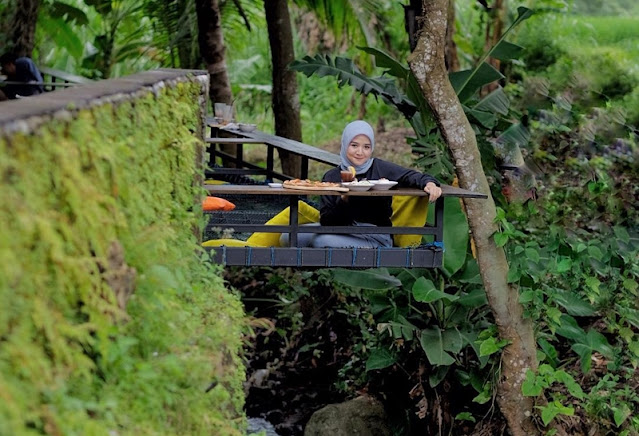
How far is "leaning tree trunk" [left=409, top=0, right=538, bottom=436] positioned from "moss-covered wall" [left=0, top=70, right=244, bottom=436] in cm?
297

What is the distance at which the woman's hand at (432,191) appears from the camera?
5.89m

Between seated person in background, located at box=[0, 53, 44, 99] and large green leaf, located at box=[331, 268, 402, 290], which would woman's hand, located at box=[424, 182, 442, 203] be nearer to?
large green leaf, located at box=[331, 268, 402, 290]

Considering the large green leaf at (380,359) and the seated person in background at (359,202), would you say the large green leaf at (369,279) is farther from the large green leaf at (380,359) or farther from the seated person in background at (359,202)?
the seated person in background at (359,202)

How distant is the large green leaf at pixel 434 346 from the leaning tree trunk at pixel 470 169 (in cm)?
48

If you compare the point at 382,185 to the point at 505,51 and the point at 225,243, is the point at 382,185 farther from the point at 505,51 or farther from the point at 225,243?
the point at 505,51

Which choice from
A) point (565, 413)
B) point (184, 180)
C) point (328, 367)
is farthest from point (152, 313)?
point (328, 367)

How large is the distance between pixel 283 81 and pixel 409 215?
5.25 m

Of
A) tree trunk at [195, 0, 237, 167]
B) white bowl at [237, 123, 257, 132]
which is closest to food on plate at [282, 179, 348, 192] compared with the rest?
white bowl at [237, 123, 257, 132]

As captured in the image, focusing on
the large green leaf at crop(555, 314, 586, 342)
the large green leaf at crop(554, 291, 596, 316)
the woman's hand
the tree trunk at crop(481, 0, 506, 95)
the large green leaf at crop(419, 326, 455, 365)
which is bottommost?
the large green leaf at crop(419, 326, 455, 365)

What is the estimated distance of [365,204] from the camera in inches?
255

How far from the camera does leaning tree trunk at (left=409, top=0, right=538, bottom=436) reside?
6535 mm

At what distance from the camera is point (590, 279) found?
6898 mm

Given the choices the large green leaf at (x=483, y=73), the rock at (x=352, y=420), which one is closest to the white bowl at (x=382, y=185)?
the large green leaf at (x=483, y=73)

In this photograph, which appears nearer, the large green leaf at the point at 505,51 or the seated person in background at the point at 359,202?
the seated person in background at the point at 359,202
